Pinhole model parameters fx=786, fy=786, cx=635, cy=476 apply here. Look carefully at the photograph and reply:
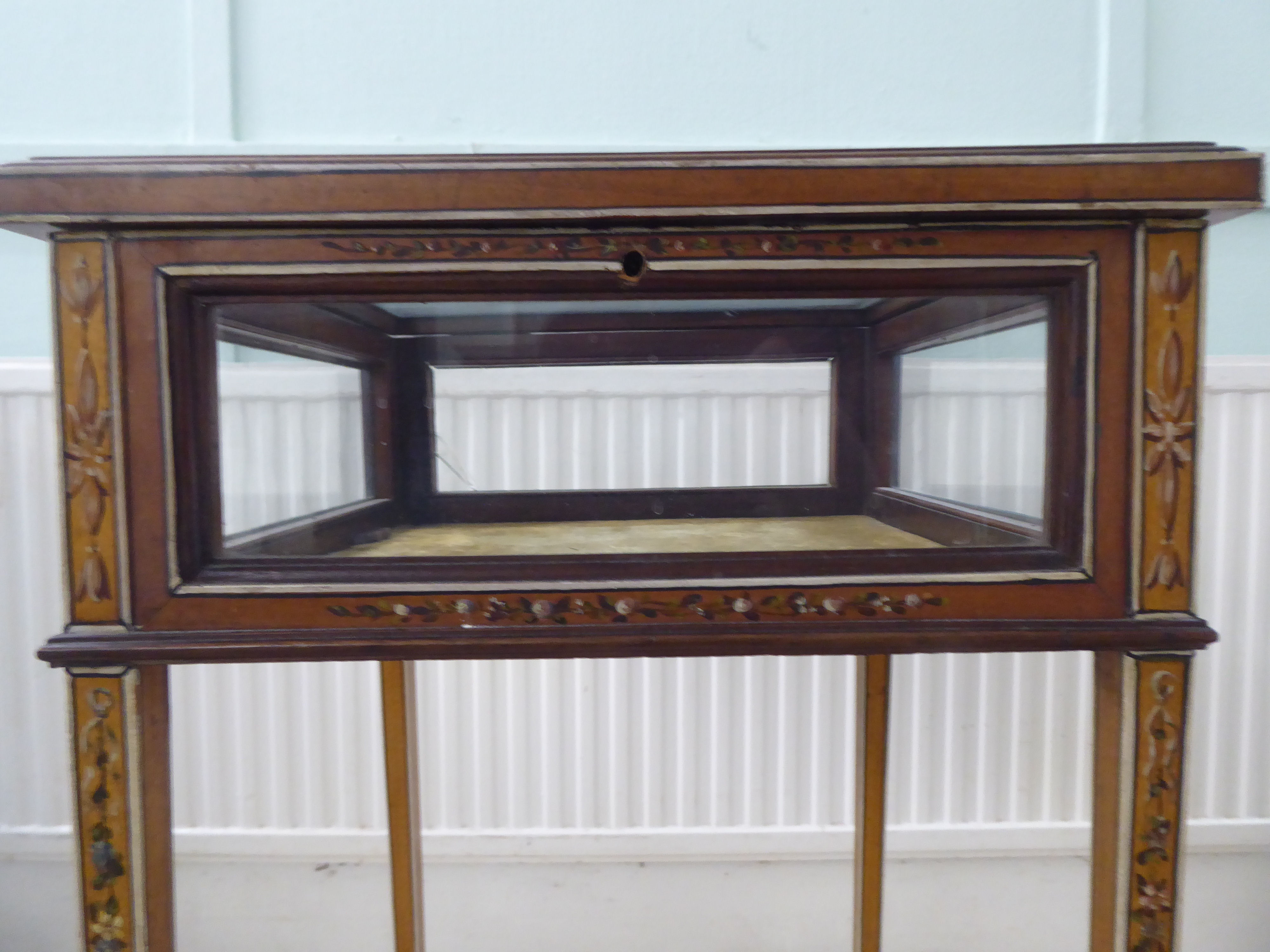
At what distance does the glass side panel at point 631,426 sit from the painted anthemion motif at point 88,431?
0.21 metres

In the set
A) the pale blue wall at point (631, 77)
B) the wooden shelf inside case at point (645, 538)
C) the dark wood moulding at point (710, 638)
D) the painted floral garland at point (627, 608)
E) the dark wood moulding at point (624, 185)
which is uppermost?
the pale blue wall at point (631, 77)

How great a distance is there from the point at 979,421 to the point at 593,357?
29cm

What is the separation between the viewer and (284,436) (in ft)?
1.87

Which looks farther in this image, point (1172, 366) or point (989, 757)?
point (989, 757)

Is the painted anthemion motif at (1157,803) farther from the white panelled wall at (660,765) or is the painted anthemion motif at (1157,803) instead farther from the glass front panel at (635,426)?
the white panelled wall at (660,765)

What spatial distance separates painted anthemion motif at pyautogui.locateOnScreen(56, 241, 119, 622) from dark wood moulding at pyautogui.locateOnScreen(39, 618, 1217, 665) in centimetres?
4

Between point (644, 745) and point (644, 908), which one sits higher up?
point (644, 745)

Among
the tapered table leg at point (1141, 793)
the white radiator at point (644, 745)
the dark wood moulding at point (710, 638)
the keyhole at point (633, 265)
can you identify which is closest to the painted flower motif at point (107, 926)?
the dark wood moulding at point (710, 638)

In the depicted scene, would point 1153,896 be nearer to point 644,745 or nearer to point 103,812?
point 644,745

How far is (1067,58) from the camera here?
0.94m

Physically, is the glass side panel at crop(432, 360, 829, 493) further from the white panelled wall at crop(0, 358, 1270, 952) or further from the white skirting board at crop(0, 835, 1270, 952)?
the white skirting board at crop(0, 835, 1270, 952)

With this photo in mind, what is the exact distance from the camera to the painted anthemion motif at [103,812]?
0.52 m

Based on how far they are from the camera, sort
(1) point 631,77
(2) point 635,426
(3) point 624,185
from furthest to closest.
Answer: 1. (1) point 631,77
2. (2) point 635,426
3. (3) point 624,185

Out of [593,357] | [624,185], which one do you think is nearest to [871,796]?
[593,357]
